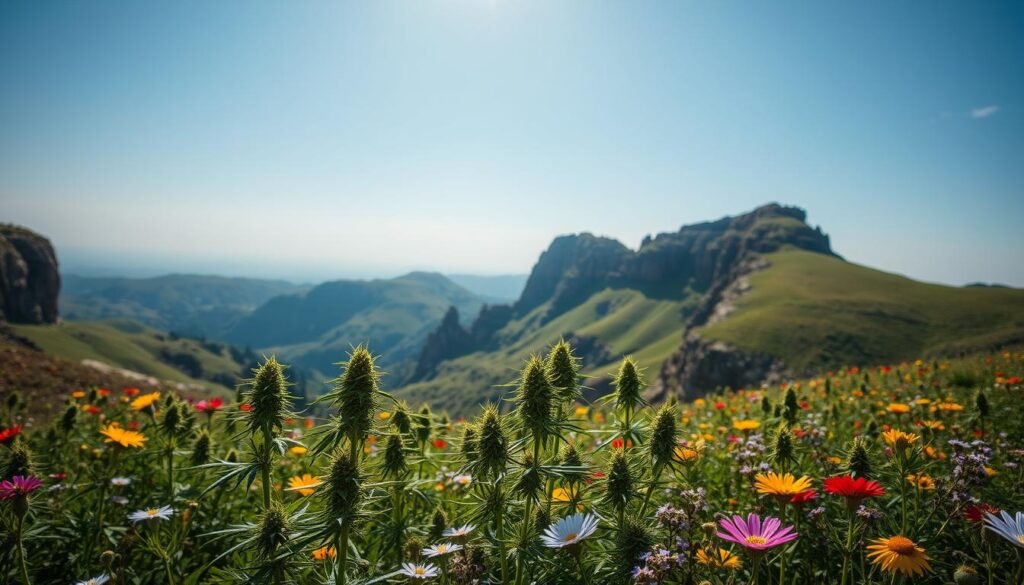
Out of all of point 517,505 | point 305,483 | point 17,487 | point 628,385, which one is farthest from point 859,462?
point 17,487

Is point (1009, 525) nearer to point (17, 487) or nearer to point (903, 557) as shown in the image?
point (903, 557)

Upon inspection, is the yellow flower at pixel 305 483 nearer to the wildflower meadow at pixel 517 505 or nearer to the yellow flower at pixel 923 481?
the wildflower meadow at pixel 517 505

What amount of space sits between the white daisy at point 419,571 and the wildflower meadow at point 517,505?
0.03 metres

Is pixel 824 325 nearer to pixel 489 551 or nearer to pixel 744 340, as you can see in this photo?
pixel 744 340

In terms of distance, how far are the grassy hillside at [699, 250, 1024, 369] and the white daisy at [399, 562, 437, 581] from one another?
325ft

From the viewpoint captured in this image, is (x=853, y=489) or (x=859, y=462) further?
(x=859, y=462)

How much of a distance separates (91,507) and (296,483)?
2777 mm

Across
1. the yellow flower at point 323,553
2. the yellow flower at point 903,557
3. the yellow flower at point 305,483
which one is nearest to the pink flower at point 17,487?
the yellow flower at point 305,483

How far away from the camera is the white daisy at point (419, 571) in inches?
126

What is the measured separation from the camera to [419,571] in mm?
3391

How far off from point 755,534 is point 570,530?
4.10ft

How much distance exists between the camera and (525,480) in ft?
11.5

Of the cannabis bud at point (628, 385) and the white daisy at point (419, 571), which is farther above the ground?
the cannabis bud at point (628, 385)

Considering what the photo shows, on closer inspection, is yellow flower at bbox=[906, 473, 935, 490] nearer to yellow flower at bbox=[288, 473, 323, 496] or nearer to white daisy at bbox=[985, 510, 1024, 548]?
white daisy at bbox=[985, 510, 1024, 548]
